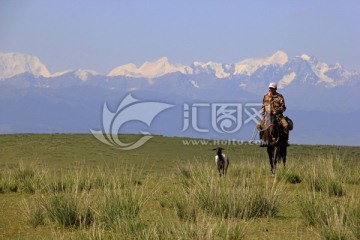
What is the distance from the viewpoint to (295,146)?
48.7 meters

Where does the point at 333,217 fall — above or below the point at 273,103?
below

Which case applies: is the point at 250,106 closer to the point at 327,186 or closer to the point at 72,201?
the point at 327,186

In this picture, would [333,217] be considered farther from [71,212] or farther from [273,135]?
[273,135]

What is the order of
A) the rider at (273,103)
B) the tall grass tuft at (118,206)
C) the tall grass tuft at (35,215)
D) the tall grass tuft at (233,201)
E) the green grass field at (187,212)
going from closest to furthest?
the green grass field at (187,212), the tall grass tuft at (118,206), the tall grass tuft at (233,201), the tall grass tuft at (35,215), the rider at (273,103)

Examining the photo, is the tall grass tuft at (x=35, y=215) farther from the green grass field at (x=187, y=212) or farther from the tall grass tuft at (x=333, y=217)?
the tall grass tuft at (x=333, y=217)

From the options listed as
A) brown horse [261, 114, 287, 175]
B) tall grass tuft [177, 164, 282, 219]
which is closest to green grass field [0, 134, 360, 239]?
tall grass tuft [177, 164, 282, 219]

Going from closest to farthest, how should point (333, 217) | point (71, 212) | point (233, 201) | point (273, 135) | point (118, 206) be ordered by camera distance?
1. point (333, 217)
2. point (118, 206)
3. point (233, 201)
4. point (71, 212)
5. point (273, 135)

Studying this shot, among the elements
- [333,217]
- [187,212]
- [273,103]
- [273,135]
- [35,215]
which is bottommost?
[35,215]

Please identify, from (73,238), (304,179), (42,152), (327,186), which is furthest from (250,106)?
(42,152)

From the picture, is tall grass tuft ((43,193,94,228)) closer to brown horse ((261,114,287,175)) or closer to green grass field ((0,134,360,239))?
green grass field ((0,134,360,239))

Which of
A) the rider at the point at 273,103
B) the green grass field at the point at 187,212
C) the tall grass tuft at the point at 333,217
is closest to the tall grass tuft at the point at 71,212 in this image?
the green grass field at the point at 187,212

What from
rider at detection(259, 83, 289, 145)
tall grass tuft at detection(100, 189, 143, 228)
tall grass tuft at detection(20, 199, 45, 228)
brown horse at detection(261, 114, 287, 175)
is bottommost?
tall grass tuft at detection(20, 199, 45, 228)

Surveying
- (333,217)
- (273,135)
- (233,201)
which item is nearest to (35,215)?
(233,201)

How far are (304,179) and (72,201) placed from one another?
7295 mm
